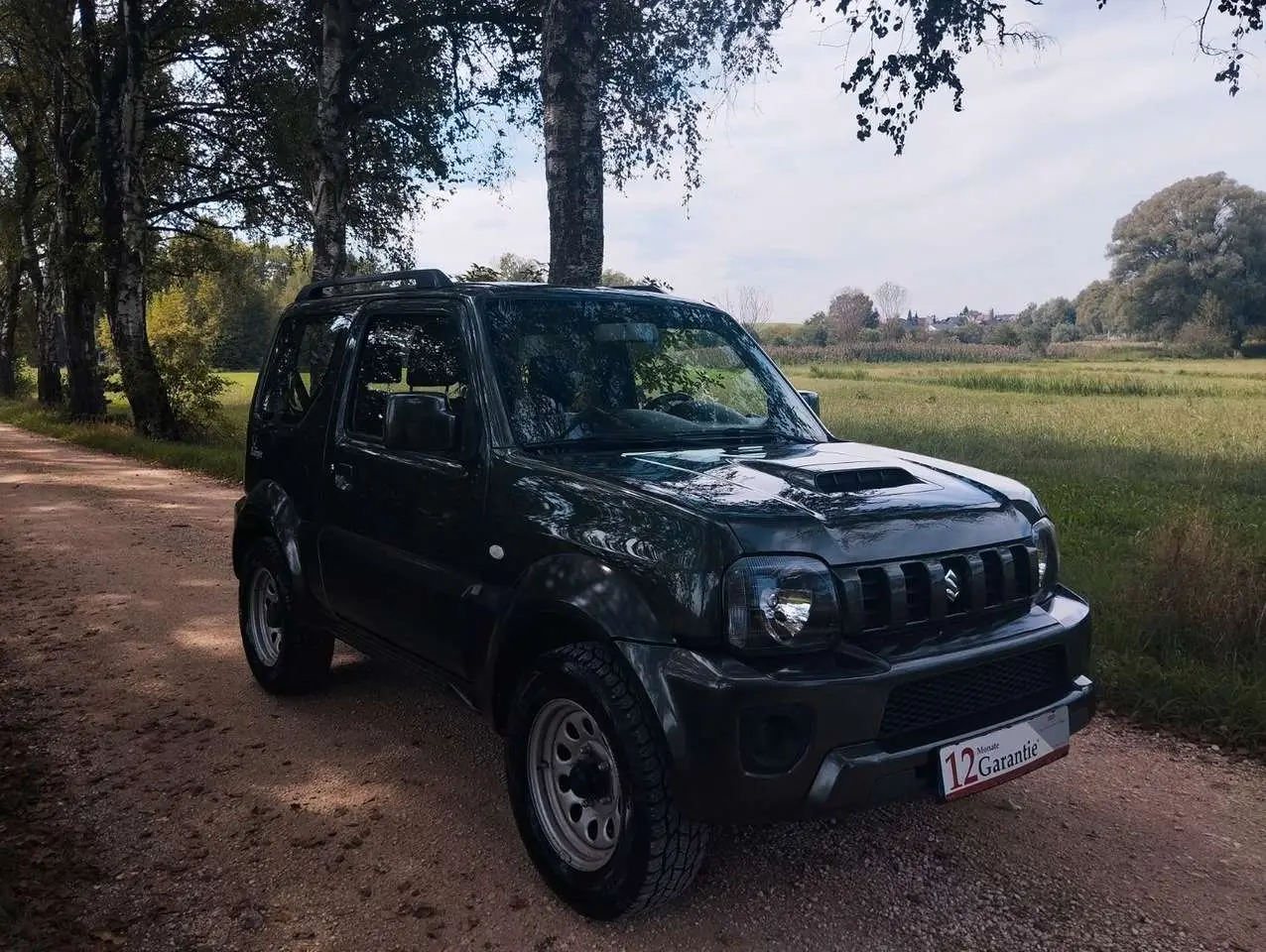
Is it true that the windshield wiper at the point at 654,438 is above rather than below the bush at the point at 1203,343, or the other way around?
below

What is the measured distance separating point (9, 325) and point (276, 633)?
3923cm

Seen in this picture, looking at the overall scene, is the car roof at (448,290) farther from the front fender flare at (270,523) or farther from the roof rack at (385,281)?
the front fender flare at (270,523)

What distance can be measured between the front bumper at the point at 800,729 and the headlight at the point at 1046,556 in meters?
0.68

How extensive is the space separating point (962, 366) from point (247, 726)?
46.0 metres

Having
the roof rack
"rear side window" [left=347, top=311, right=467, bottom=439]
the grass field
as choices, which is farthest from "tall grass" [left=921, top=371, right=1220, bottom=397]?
"rear side window" [left=347, top=311, right=467, bottom=439]

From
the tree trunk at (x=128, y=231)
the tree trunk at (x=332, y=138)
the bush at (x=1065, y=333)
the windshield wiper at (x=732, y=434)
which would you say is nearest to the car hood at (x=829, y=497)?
the windshield wiper at (x=732, y=434)

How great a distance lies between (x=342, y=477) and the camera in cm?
436

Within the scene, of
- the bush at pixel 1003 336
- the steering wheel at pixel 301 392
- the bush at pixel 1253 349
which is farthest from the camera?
the bush at pixel 1003 336

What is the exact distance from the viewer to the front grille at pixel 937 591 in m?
2.84

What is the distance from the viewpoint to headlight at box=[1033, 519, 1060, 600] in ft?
11.2

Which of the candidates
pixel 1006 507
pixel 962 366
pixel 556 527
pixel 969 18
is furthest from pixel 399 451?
pixel 962 366

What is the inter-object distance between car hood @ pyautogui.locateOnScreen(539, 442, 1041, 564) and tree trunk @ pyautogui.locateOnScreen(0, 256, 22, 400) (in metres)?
36.9

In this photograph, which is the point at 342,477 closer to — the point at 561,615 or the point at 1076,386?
the point at 561,615

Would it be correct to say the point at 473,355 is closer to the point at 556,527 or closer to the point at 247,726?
the point at 556,527
